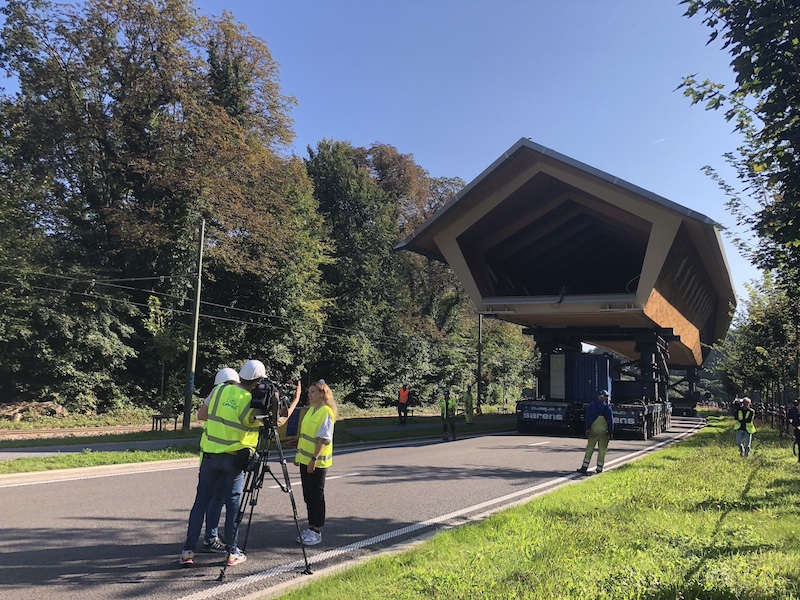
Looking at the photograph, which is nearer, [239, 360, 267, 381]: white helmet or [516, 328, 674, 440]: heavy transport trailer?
[239, 360, 267, 381]: white helmet

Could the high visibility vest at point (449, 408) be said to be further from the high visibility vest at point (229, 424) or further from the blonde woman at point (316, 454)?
the high visibility vest at point (229, 424)

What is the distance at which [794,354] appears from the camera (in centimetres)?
1938

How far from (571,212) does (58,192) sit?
976 inches

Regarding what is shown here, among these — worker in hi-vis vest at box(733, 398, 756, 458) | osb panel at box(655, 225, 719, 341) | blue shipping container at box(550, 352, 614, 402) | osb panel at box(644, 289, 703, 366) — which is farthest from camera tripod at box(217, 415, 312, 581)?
osb panel at box(655, 225, 719, 341)

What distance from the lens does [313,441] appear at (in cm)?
585

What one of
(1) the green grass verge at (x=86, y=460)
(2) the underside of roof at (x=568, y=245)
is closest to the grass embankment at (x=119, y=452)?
(1) the green grass verge at (x=86, y=460)

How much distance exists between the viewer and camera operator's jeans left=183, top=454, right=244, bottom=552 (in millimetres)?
5105

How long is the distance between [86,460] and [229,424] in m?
8.04

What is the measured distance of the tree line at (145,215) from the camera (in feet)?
83.5

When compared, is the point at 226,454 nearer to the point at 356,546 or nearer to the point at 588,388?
the point at 356,546

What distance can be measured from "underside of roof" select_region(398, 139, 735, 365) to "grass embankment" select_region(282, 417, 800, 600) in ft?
43.7

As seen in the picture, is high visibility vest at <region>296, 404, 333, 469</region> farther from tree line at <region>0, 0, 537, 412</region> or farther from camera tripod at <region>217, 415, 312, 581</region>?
tree line at <region>0, 0, 537, 412</region>

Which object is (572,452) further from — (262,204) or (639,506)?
(262,204)

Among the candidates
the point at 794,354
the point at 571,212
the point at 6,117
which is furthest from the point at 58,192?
the point at 794,354
